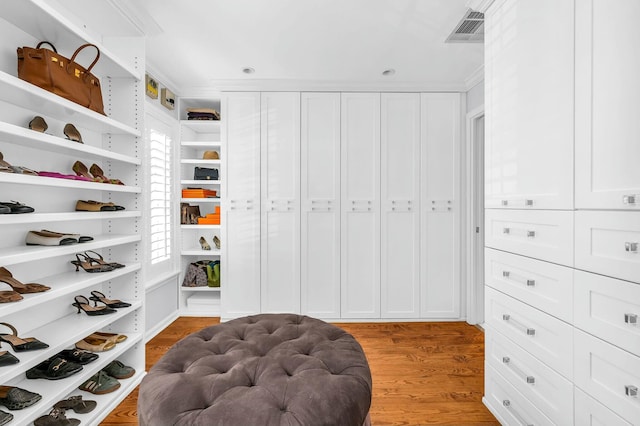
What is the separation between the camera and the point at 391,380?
2.51 m

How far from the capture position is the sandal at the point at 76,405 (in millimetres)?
1934

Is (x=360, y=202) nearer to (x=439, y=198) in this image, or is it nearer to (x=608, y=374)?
(x=439, y=198)

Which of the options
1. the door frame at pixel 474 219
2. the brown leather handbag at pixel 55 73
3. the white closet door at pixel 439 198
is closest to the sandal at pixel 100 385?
the brown leather handbag at pixel 55 73

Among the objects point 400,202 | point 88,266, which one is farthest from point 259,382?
point 400,202

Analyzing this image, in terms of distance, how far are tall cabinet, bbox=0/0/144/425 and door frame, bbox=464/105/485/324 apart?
308 centimetres

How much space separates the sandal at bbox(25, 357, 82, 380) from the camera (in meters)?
A: 1.80

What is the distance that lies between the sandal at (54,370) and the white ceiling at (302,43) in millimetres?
2042

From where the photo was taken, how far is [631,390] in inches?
45.2

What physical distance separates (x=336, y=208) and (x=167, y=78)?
2.19 metres

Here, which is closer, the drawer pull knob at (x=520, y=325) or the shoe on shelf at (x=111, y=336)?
the drawer pull knob at (x=520, y=325)

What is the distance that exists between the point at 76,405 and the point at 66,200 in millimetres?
1192

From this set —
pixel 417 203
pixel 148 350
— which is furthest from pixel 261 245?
pixel 417 203

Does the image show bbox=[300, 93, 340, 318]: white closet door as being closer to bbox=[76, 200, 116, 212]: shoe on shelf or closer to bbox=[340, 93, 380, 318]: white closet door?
bbox=[340, 93, 380, 318]: white closet door

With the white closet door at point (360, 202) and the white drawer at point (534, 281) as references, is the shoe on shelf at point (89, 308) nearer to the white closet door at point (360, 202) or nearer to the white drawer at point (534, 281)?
the white closet door at point (360, 202)
